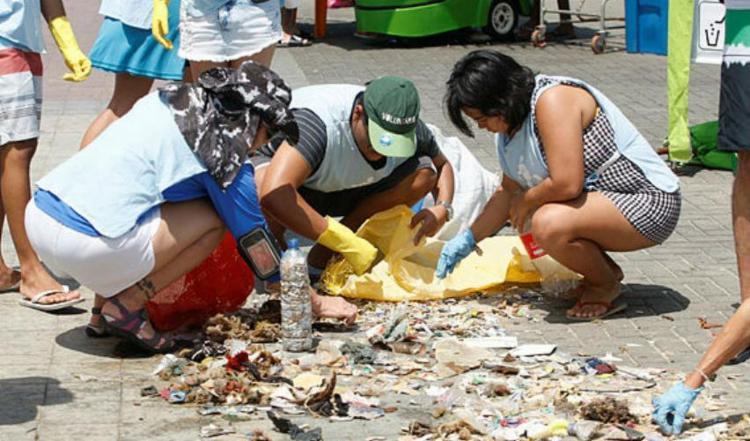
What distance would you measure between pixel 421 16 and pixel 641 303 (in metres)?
7.19

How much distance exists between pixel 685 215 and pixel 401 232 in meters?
1.84

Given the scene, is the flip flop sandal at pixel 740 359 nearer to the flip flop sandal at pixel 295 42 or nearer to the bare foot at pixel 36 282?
the bare foot at pixel 36 282

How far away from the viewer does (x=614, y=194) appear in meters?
5.43

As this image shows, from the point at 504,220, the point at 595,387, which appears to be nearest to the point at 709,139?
the point at 504,220

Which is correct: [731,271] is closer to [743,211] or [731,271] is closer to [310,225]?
[743,211]

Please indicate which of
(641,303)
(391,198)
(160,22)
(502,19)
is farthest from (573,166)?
(502,19)

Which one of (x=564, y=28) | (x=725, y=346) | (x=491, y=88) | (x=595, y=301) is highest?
(x=491, y=88)

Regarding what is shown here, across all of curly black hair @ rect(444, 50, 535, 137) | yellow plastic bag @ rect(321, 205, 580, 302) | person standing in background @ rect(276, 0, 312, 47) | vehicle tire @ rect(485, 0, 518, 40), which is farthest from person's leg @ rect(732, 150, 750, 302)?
person standing in background @ rect(276, 0, 312, 47)

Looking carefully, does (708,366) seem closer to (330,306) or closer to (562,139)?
(562,139)

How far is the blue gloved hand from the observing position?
564 cm

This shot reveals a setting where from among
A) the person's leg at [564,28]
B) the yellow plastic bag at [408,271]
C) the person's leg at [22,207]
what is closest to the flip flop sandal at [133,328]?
the person's leg at [22,207]

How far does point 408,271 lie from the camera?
19.2ft

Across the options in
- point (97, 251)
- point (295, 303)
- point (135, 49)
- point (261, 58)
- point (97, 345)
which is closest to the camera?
point (97, 251)

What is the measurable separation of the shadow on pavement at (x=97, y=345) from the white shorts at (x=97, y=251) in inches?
10.5
